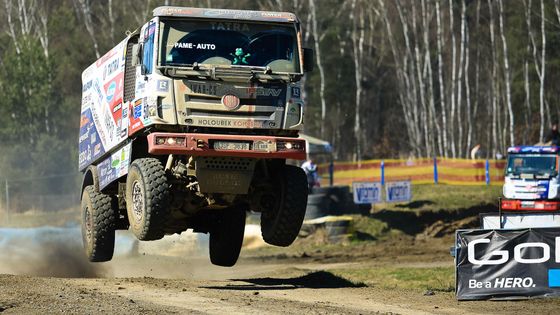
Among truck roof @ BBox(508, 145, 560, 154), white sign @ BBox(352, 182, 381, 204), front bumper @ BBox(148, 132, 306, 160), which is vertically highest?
front bumper @ BBox(148, 132, 306, 160)

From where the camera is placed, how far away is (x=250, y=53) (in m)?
14.8

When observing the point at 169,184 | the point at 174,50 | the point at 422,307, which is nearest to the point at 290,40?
the point at 174,50

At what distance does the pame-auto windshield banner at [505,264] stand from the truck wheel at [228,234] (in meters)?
4.08

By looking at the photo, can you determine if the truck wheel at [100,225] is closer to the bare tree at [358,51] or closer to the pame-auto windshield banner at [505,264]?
the pame-auto windshield banner at [505,264]

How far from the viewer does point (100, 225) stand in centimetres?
1712

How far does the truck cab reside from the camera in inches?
1272

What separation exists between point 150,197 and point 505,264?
497 centimetres

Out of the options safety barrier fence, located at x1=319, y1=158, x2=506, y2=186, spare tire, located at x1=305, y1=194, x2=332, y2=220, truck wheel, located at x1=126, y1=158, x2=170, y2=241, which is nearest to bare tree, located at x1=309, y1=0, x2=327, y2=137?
safety barrier fence, located at x1=319, y1=158, x2=506, y2=186

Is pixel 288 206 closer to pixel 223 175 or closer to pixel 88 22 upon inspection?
pixel 223 175

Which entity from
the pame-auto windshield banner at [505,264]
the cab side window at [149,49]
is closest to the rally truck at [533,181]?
the pame-auto windshield banner at [505,264]

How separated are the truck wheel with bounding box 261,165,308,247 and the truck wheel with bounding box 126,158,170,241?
5.48ft

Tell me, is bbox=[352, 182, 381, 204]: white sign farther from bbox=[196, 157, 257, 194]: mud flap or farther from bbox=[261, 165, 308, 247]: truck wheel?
bbox=[196, 157, 257, 194]: mud flap

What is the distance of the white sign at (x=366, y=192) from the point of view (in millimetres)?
30891

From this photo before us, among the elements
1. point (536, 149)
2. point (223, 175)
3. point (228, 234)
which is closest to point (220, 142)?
point (223, 175)
